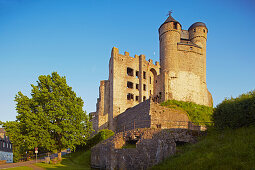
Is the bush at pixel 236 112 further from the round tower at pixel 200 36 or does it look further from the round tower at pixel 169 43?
the round tower at pixel 200 36

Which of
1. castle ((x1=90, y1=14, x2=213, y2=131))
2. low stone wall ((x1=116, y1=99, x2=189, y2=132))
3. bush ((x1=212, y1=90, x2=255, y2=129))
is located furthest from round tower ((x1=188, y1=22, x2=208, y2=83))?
bush ((x1=212, y1=90, x2=255, y2=129))

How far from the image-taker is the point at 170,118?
24.4 m

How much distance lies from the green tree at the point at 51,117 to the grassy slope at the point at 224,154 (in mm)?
13115

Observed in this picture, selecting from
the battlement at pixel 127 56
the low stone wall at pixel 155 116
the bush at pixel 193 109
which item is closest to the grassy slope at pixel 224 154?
the low stone wall at pixel 155 116

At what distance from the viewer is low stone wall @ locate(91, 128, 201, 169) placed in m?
14.6

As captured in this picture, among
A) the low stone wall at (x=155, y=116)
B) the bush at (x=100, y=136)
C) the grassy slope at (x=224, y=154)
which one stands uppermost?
the low stone wall at (x=155, y=116)

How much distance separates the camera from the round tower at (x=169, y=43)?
128 ft

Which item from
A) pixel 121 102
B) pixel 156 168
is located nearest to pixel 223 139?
pixel 156 168

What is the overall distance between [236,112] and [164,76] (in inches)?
948

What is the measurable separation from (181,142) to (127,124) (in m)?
14.1

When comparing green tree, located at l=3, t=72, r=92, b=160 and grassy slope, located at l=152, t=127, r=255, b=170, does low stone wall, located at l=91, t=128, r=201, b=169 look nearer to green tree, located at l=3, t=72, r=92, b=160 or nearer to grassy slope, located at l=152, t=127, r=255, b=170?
grassy slope, located at l=152, t=127, r=255, b=170

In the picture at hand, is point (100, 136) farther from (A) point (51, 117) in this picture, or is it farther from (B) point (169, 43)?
(B) point (169, 43)

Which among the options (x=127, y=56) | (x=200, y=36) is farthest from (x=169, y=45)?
(x=127, y=56)

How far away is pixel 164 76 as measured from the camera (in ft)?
124
